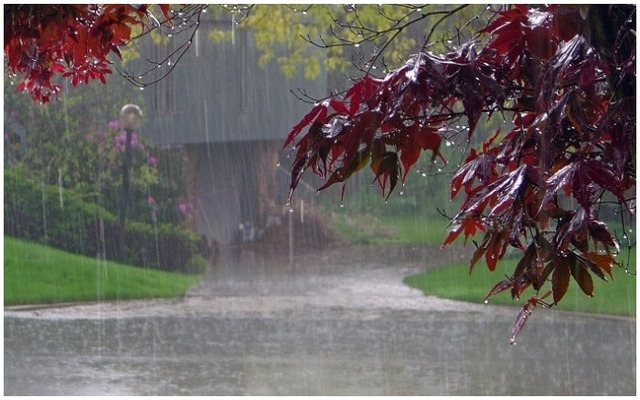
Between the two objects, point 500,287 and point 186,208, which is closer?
point 500,287

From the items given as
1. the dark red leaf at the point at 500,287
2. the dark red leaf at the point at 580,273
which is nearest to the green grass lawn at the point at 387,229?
the dark red leaf at the point at 500,287

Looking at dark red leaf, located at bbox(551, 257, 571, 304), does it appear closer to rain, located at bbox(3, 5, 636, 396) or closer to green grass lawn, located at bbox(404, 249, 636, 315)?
rain, located at bbox(3, 5, 636, 396)

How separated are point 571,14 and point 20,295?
979 cm

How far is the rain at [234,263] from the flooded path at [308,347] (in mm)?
33

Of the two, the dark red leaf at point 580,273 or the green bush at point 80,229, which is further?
the green bush at point 80,229

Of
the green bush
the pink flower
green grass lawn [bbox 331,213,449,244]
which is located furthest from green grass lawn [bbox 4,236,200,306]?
green grass lawn [bbox 331,213,449,244]

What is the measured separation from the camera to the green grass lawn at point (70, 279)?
424 inches

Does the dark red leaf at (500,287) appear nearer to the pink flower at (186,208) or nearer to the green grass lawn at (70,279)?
the green grass lawn at (70,279)

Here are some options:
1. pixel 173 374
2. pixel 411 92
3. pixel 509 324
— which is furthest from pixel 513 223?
pixel 509 324

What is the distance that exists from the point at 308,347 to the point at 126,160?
5.74 meters

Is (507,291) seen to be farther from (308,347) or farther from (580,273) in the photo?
(580,273)

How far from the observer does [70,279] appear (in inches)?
454

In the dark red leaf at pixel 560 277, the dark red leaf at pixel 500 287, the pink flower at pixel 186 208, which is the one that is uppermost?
the pink flower at pixel 186 208

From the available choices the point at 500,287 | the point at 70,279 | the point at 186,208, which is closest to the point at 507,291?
the point at 186,208
